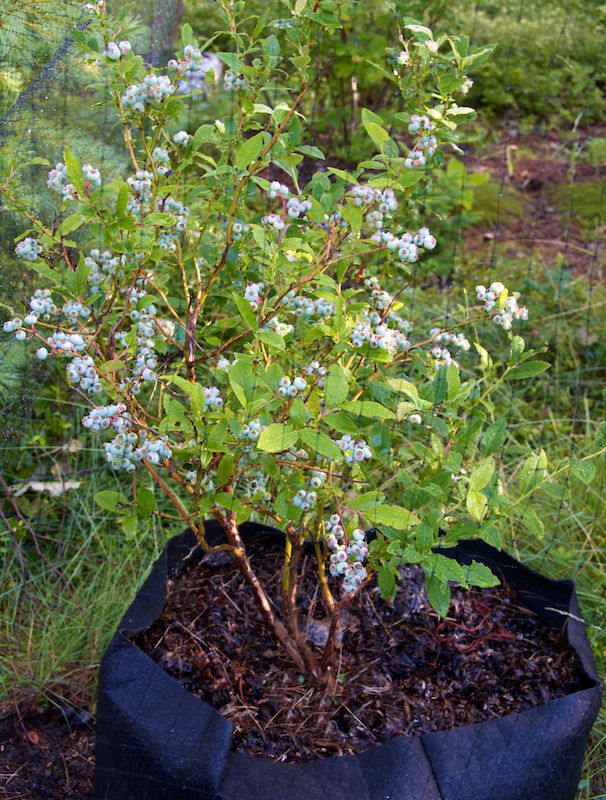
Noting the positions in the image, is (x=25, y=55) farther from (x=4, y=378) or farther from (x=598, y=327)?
(x=598, y=327)

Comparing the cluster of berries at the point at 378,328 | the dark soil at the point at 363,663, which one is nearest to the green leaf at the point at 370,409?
the cluster of berries at the point at 378,328

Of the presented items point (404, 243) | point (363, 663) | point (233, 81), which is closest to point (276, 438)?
point (404, 243)

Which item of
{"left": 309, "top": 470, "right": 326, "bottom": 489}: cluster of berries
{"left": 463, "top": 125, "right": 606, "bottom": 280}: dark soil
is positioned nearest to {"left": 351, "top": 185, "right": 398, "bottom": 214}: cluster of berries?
{"left": 309, "top": 470, "right": 326, "bottom": 489}: cluster of berries

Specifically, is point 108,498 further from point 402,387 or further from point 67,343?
point 402,387

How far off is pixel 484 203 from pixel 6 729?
3.20 meters

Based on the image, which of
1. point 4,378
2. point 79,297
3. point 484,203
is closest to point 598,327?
point 484,203

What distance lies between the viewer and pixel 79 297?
4.55ft

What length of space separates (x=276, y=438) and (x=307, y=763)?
22.0 inches

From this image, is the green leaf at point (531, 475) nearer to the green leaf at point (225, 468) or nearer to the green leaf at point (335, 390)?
the green leaf at point (335, 390)

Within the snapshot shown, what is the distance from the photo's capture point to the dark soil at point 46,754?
1.87 meters

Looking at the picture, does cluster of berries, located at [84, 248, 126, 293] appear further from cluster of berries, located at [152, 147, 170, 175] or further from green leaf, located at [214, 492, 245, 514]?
green leaf, located at [214, 492, 245, 514]

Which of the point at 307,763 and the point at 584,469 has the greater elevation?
the point at 584,469

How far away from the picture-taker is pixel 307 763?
1.43m

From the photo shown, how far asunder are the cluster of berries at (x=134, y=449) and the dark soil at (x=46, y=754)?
0.87 meters
